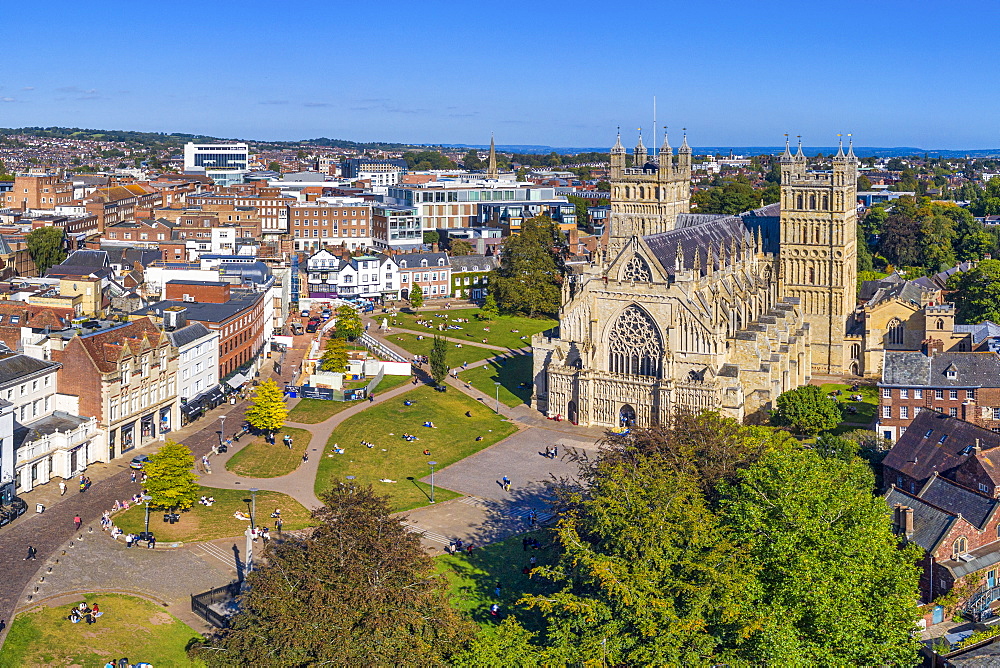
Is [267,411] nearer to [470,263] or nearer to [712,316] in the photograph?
[712,316]

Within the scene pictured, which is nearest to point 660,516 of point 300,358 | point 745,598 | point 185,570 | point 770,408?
point 745,598

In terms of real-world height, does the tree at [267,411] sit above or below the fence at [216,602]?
above

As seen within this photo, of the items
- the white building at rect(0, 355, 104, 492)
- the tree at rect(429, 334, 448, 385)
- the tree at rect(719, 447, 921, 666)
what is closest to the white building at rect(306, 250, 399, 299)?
the tree at rect(429, 334, 448, 385)

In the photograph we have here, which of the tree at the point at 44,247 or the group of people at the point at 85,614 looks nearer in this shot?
the group of people at the point at 85,614

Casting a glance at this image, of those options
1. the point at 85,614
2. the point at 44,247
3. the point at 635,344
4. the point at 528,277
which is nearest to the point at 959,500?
the point at 635,344

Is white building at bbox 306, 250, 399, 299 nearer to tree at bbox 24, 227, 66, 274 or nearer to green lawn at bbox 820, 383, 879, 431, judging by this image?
tree at bbox 24, 227, 66, 274

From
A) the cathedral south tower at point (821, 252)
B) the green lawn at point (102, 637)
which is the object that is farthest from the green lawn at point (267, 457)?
the cathedral south tower at point (821, 252)

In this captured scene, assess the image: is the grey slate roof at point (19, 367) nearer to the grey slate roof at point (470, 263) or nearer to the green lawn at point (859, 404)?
the green lawn at point (859, 404)
